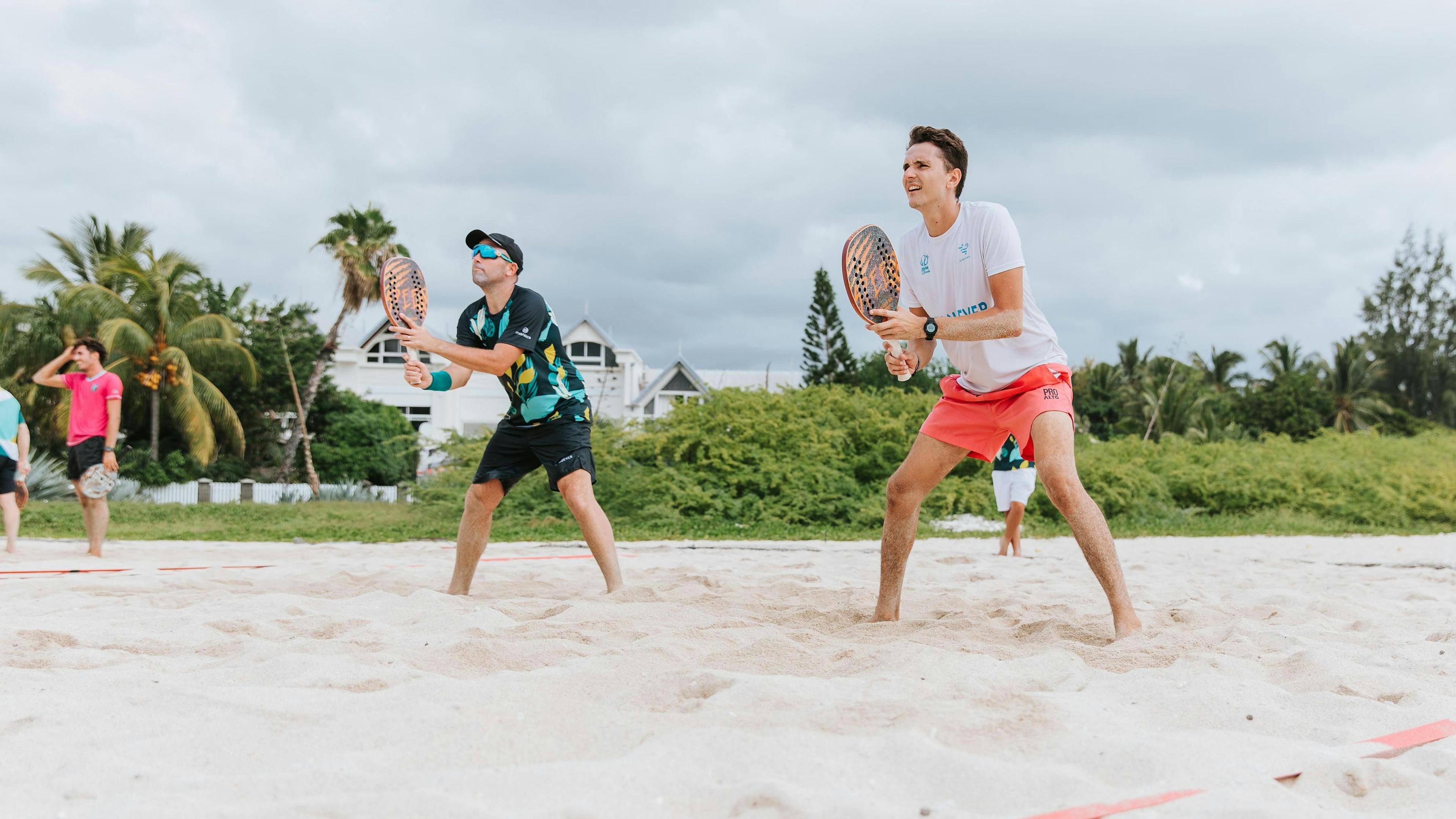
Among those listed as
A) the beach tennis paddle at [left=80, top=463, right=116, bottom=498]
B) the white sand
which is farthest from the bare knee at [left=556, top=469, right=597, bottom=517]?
the beach tennis paddle at [left=80, top=463, right=116, bottom=498]

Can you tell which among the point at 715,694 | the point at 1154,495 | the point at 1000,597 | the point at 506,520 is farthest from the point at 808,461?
the point at 715,694

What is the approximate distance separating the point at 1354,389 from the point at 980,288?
4620 cm

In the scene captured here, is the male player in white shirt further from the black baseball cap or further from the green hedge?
the green hedge

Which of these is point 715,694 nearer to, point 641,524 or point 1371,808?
point 1371,808

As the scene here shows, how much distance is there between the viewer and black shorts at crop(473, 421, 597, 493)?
4559 mm

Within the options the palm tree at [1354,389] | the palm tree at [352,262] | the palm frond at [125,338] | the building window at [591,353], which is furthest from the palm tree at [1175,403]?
the palm frond at [125,338]

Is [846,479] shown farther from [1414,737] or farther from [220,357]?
[220,357]

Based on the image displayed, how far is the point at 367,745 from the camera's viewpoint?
2.13 meters

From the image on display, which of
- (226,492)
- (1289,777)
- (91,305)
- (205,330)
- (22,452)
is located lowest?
(1289,777)

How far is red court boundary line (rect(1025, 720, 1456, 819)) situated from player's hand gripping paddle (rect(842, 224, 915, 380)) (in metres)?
1.99

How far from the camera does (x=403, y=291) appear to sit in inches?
183

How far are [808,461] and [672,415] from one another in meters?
1.92

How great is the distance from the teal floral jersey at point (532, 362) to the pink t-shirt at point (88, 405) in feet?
14.7

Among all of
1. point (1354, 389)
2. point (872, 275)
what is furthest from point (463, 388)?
point (1354, 389)
